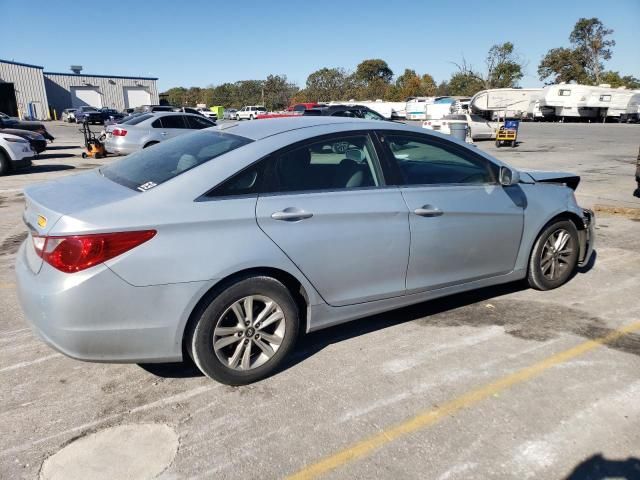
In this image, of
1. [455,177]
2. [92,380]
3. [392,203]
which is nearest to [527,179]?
[455,177]

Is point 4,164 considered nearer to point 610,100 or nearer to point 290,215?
point 290,215

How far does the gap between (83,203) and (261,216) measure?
3.29 feet

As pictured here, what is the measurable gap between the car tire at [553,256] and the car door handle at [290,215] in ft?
7.88

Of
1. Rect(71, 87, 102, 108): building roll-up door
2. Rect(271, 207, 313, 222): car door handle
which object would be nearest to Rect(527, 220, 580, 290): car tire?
Rect(271, 207, 313, 222): car door handle

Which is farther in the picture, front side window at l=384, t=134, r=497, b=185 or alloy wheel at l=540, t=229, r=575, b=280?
alloy wheel at l=540, t=229, r=575, b=280

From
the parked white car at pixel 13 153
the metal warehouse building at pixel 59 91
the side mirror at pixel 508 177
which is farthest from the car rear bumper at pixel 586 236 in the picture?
the metal warehouse building at pixel 59 91

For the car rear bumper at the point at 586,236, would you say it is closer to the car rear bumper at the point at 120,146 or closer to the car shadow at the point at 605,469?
the car shadow at the point at 605,469

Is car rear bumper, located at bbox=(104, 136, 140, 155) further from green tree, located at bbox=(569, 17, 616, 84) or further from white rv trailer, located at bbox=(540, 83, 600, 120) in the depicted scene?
green tree, located at bbox=(569, 17, 616, 84)

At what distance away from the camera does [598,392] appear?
301cm

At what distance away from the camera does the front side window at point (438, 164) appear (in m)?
3.70

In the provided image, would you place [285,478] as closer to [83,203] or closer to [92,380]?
[92,380]

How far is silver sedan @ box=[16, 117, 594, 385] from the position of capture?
2625mm

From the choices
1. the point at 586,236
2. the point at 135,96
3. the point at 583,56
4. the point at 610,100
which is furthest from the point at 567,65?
the point at 586,236

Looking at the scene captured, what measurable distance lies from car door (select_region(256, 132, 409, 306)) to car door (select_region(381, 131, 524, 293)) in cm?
16
